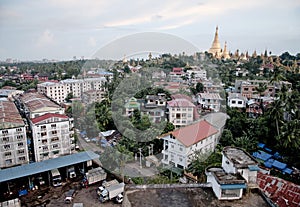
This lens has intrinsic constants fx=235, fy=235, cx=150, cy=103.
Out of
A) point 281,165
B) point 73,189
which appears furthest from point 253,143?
point 73,189

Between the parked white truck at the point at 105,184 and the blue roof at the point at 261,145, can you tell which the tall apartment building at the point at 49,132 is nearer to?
the parked white truck at the point at 105,184

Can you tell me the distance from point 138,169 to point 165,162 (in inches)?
28.3

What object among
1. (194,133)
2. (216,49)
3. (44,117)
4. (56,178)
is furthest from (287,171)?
(216,49)

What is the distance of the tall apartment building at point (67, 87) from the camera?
1361 cm

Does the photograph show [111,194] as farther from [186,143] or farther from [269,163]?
[269,163]

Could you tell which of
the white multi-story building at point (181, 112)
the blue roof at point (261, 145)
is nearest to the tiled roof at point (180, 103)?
the white multi-story building at point (181, 112)

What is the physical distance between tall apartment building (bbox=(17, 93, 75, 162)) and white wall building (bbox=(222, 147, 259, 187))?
4866 millimetres

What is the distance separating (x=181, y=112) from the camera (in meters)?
7.61

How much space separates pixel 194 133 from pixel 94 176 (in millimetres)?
2535

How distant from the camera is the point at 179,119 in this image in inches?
304

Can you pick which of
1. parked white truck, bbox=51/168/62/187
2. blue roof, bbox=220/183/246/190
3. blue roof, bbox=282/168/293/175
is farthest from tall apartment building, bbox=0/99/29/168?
blue roof, bbox=282/168/293/175

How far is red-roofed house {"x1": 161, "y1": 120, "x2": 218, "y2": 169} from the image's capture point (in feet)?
17.6

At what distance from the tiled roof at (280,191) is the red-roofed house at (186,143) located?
172 cm

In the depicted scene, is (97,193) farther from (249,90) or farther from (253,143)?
(249,90)
